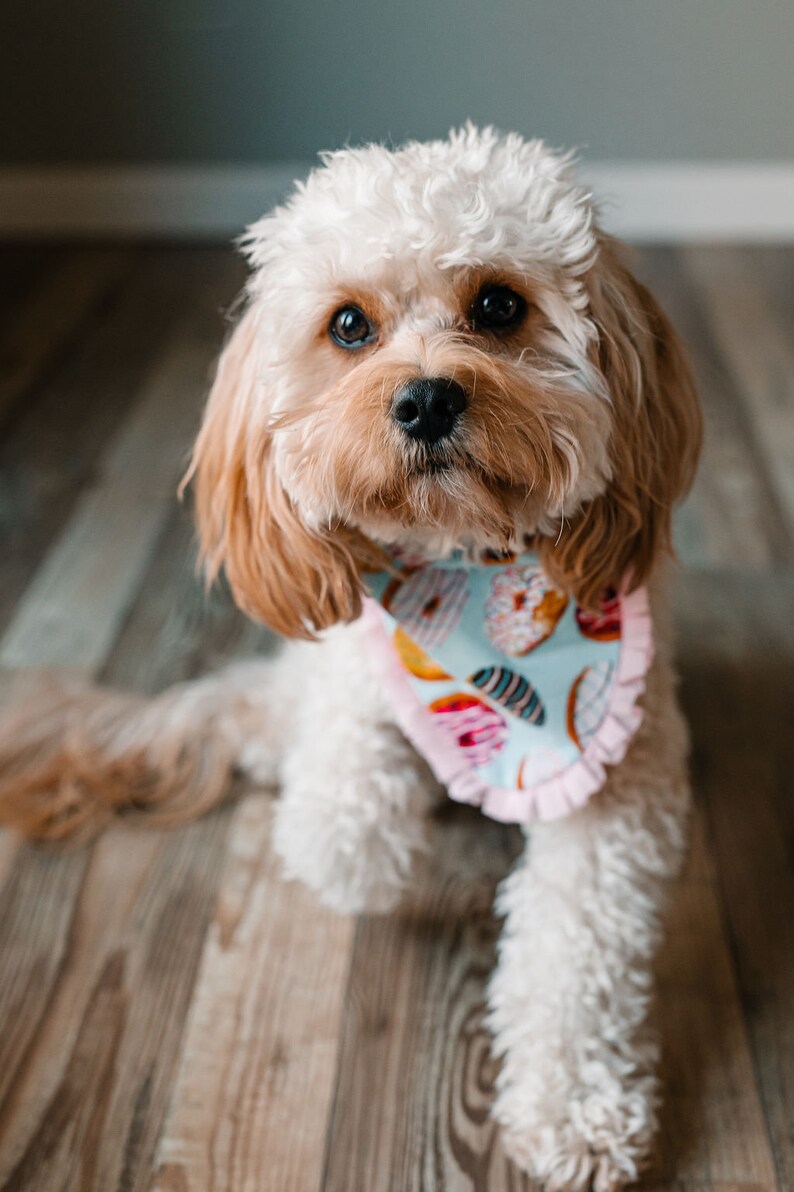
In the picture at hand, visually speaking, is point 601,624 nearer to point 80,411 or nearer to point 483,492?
point 483,492

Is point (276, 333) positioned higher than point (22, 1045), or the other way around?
point (276, 333)

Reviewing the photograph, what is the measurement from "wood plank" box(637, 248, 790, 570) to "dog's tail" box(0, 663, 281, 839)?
0.86m

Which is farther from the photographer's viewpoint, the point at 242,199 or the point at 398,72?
the point at 242,199

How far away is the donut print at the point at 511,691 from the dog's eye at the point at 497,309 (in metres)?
0.35

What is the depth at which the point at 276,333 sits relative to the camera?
1.03 metres

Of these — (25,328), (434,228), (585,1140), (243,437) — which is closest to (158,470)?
(25,328)

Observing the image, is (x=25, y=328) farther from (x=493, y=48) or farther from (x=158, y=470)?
(x=493, y=48)

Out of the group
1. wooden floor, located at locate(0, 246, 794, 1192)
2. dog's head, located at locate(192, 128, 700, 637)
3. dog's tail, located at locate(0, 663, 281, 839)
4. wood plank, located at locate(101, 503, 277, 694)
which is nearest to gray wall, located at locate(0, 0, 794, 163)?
wooden floor, located at locate(0, 246, 794, 1192)

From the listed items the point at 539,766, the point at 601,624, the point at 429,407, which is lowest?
the point at 539,766

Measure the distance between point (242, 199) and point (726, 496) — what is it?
5.94ft

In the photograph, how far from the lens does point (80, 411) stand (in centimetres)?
237

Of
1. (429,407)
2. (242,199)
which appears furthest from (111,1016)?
(242,199)

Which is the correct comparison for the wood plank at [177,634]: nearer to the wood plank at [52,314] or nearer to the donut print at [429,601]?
the donut print at [429,601]

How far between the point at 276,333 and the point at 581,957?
2.23 feet
